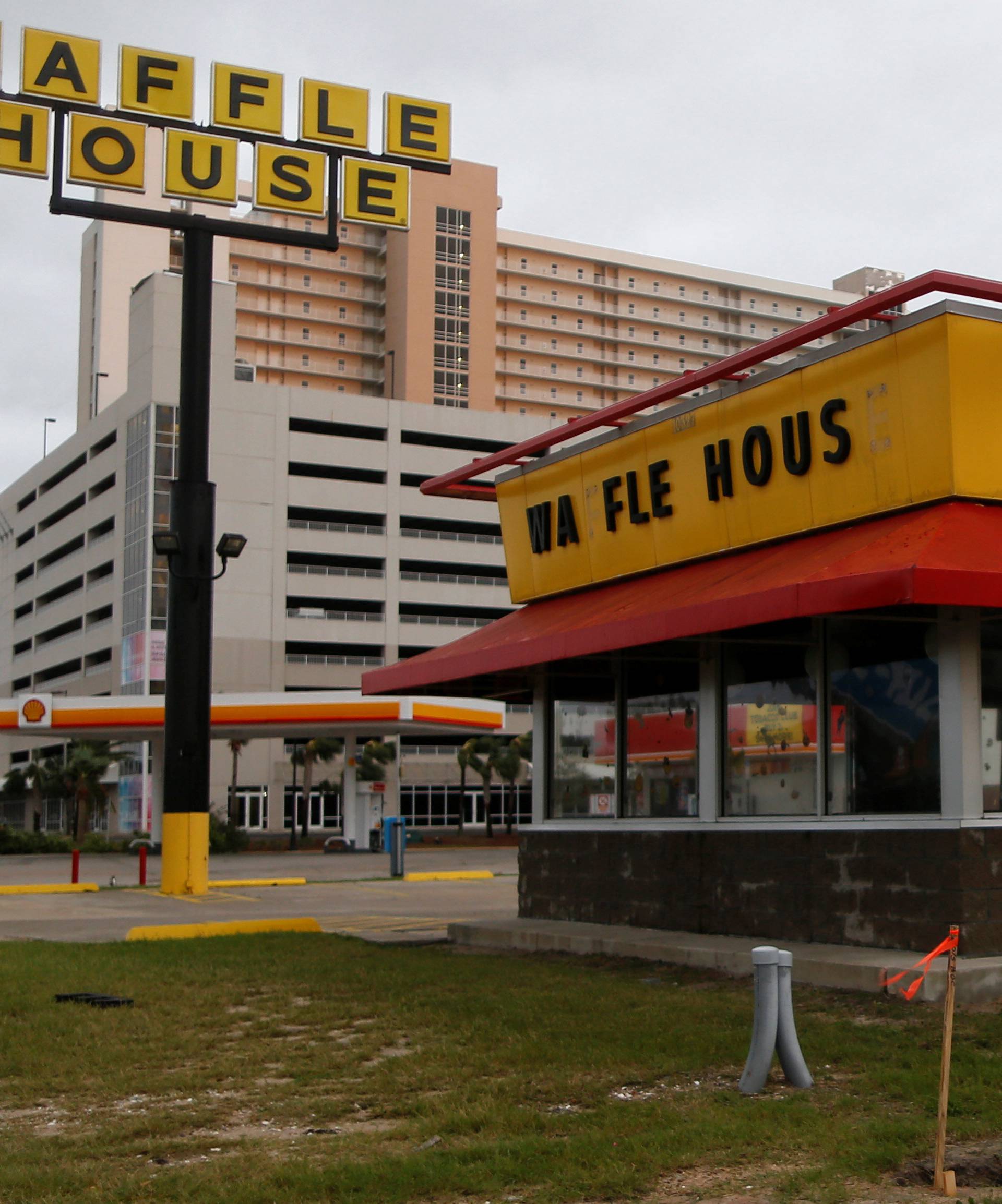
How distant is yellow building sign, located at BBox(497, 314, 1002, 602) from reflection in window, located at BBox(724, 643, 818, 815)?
1170mm

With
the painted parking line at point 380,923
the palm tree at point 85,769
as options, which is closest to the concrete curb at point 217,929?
the painted parking line at point 380,923

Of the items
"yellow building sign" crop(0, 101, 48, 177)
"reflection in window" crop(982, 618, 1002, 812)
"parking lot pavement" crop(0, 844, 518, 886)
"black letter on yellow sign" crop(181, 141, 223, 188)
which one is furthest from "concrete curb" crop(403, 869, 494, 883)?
"reflection in window" crop(982, 618, 1002, 812)

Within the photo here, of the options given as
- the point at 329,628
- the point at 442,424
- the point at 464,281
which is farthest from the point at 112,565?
the point at 464,281

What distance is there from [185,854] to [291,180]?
12277mm

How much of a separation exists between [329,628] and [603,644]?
75202 millimetres

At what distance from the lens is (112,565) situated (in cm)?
8794

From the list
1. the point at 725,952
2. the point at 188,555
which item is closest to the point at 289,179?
the point at 188,555

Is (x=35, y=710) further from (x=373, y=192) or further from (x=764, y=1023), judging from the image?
(x=764, y=1023)

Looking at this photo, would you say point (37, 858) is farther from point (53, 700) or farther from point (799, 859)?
point (799, 859)

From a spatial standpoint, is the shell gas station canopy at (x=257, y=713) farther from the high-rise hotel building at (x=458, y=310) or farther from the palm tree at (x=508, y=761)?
the high-rise hotel building at (x=458, y=310)

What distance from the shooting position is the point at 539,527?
1745 centimetres

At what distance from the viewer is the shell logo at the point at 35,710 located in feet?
160

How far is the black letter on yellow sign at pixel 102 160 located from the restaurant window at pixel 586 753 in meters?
13.4

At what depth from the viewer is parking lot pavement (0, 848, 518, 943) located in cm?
1941
